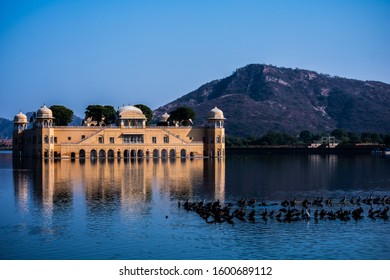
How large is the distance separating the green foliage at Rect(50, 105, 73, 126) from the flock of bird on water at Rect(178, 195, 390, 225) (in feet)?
225

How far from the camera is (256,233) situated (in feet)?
87.8

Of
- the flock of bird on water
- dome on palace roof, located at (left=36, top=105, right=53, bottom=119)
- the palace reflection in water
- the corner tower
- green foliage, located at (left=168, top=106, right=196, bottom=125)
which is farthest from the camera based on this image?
green foliage, located at (left=168, top=106, right=196, bottom=125)

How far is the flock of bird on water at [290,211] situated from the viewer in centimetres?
3022

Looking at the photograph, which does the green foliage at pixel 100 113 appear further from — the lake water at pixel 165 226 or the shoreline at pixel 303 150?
the lake water at pixel 165 226

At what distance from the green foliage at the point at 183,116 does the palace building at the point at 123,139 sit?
7.12m

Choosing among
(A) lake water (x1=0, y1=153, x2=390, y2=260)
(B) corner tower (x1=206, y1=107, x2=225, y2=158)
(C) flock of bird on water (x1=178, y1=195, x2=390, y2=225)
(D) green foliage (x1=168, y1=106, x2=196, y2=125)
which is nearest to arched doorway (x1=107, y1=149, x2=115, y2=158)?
(B) corner tower (x1=206, y1=107, x2=225, y2=158)

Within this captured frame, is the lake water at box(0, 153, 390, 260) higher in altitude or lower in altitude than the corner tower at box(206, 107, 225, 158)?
lower

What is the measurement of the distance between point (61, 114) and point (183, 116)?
19.8 metres

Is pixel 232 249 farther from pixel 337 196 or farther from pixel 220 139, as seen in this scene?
pixel 220 139

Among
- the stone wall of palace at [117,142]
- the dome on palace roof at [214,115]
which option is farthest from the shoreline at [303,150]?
the stone wall of palace at [117,142]

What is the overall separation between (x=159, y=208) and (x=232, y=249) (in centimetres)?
1068

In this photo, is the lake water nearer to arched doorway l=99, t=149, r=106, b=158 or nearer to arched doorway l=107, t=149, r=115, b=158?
arched doorway l=99, t=149, r=106, b=158

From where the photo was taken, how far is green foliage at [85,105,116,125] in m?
103

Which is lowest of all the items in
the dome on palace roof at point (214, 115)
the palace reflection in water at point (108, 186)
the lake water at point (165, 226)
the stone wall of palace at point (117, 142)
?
the lake water at point (165, 226)
